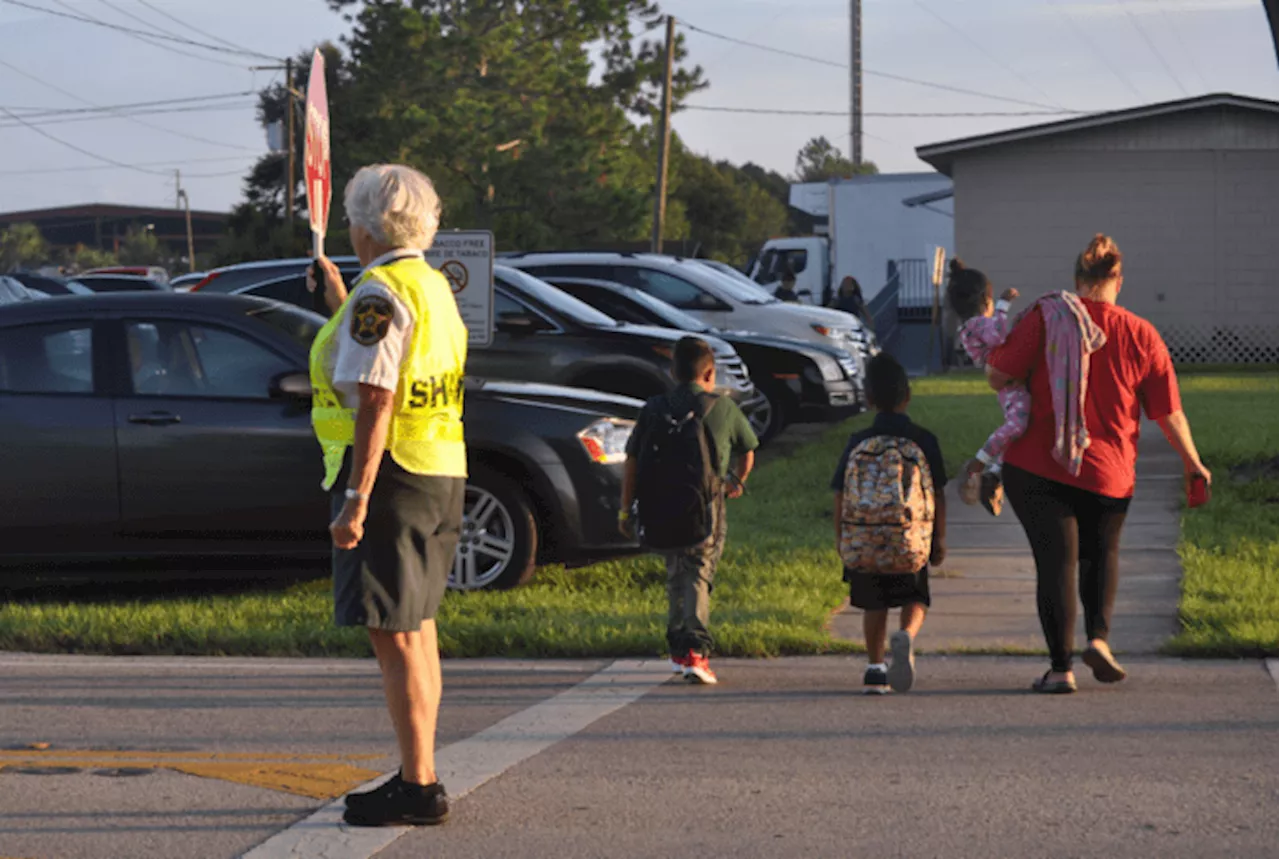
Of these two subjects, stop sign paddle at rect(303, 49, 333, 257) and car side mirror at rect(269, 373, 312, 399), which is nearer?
stop sign paddle at rect(303, 49, 333, 257)

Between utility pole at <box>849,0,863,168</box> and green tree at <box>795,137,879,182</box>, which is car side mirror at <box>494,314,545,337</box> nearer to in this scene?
utility pole at <box>849,0,863,168</box>

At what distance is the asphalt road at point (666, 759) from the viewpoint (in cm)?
511

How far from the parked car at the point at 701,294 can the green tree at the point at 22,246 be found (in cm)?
10387

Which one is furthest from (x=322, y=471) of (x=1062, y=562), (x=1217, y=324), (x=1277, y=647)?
(x=1217, y=324)

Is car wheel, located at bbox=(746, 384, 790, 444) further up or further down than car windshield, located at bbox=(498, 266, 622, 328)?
further down

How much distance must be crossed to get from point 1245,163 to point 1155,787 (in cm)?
2764

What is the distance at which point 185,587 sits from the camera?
33.6 ft

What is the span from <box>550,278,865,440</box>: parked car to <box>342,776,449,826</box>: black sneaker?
1182 cm

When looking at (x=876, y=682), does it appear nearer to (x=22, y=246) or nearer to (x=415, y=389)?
(x=415, y=389)

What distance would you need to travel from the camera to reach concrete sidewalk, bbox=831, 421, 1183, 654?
8531 mm

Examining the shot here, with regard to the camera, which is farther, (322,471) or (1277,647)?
(322,471)

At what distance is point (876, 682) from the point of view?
7246 mm

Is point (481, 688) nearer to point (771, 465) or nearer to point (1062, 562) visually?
point (1062, 562)

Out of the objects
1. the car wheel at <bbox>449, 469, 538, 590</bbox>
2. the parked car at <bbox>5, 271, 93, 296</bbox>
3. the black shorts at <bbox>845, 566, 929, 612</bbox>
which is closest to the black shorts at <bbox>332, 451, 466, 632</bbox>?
the black shorts at <bbox>845, 566, 929, 612</bbox>
